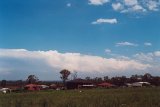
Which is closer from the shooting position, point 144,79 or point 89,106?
Answer: point 89,106

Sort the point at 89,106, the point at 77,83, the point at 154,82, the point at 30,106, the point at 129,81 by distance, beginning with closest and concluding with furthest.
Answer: the point at 89,106
the point at 30,106
the point at 77,83
the point at 154,82
the point at 129,81

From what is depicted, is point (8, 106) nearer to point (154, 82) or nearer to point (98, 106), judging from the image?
point (98, 106)

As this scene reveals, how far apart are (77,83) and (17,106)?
84850 mm

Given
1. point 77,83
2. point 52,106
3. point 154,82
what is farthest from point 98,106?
point 154,82

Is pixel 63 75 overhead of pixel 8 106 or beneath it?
overhead

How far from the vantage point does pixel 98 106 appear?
2278cm

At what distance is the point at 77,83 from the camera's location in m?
108

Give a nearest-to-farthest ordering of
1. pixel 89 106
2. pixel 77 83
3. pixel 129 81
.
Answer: pixel 89 106 → pixel 77 83 → pixel 129 81

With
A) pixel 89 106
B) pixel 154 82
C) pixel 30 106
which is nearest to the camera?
pixel 89 106

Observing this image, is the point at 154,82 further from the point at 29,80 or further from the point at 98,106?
the point at 98,106

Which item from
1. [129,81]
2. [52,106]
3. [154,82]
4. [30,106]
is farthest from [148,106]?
[129,81]

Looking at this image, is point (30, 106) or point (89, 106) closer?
point (89, 106)

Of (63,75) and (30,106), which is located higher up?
(63,75)

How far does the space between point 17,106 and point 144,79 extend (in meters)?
117
